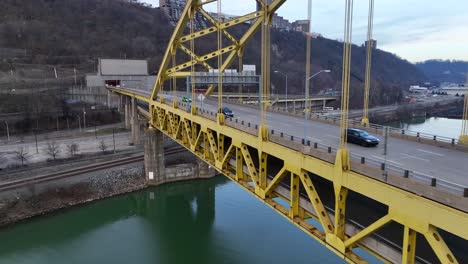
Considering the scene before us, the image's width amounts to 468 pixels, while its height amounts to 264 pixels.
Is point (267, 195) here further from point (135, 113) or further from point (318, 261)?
point (135, 113)

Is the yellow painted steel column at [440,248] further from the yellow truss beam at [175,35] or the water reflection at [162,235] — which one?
the yellow truss beam at [175,35]

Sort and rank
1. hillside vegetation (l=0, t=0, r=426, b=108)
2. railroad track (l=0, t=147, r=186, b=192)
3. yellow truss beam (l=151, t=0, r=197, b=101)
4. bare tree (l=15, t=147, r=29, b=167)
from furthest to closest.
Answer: hillside vegetation (l=0, t=0, r=426, b=108)
bare tree (l=15, t=147, r=29, b=167)
railroad track (l=0, t=147, r=186, b=192)
yellow truss beam (l=151, t=0, r=197, b=101)

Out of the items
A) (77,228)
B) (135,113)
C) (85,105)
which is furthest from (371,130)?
(85,105)

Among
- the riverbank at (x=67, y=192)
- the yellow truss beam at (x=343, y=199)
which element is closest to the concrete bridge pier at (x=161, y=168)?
the riverbank at (x=67, y=192)

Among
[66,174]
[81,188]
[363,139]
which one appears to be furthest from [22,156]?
[363,139]

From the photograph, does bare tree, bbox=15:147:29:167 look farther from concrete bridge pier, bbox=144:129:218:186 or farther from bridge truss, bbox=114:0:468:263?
bridge truss, bbox=114:0:468:263

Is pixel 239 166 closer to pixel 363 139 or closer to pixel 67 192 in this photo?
pixel 363 139

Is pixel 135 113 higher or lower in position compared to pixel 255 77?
lower

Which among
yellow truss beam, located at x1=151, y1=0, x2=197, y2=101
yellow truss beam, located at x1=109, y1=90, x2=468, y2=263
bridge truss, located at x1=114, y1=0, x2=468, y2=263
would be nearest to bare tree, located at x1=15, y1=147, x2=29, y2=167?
yellow truss beam, located at x1=151, y1=0, x2=197, y2=101

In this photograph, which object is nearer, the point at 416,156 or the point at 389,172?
the point at 389,172

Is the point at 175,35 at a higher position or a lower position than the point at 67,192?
higher

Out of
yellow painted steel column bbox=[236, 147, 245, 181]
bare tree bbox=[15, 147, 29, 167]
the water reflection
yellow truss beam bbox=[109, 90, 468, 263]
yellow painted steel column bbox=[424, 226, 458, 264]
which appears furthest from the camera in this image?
bare tree bbox=[15, 147, 29, 167]
